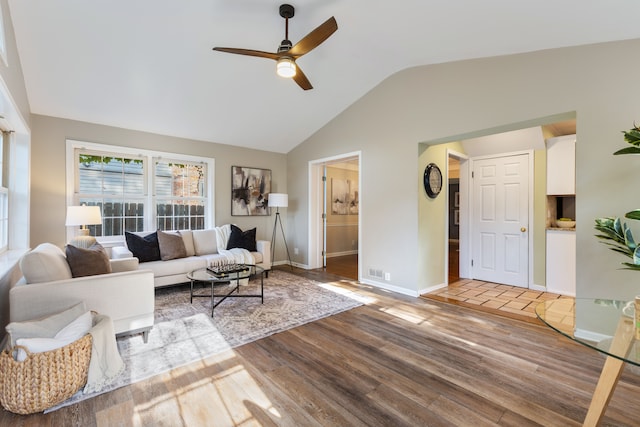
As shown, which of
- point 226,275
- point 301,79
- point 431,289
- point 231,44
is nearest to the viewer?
point 301,79

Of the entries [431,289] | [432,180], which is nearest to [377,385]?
[431,289]

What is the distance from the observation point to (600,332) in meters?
1.51

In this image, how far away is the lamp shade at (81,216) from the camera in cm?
354

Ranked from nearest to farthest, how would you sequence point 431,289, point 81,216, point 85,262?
point 85,262 → point 81,216 → point 431,289

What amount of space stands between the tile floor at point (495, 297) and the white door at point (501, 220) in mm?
254

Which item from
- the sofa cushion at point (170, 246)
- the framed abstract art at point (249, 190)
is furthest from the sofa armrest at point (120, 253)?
the framed abstract art at point (249, 190)

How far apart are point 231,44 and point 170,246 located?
9.38 feet

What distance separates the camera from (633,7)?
2.09 m

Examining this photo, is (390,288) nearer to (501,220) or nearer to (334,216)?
(501,220)

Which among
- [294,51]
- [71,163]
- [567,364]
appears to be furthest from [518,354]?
[71,163]

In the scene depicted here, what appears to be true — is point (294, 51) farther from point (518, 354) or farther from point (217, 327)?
point (518, 354)

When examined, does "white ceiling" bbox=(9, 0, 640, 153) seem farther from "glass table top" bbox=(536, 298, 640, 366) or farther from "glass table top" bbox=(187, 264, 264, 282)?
"glass table top" bbox=(187, 264, 264, 282)

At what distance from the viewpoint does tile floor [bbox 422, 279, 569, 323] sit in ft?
11.2

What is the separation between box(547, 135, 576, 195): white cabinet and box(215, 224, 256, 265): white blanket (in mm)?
4657
